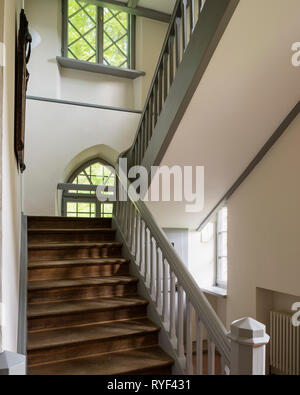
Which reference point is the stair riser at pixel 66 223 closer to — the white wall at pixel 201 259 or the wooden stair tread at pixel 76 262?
the wooden stair tread at pixel 76 262

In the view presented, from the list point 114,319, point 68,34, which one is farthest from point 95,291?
point 68,34

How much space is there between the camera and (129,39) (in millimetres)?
6172

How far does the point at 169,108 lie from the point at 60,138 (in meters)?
2.60

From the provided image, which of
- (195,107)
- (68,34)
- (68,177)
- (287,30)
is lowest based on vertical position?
(68,177)

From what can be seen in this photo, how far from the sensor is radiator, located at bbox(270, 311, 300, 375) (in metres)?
3.67

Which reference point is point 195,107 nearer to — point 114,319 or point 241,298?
point 114,319

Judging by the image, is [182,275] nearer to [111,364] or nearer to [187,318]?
[187,318]

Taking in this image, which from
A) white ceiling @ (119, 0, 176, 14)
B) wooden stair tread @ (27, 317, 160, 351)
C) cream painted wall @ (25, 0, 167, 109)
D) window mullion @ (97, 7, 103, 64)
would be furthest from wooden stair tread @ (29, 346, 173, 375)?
white ceiling @ (119, 0, 176, 14)

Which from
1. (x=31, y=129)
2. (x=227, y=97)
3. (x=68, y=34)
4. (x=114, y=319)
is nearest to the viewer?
(x=114, y=319)

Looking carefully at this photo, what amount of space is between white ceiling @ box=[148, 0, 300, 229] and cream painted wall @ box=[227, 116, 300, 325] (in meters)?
0.26

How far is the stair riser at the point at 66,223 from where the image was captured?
3.67m

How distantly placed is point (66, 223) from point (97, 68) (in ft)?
10.4

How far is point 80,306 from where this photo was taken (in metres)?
2.79
